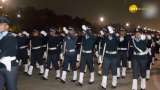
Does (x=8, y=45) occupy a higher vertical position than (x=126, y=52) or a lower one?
higher

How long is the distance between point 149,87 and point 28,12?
96430 millimetres

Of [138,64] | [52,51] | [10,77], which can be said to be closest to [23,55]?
[52,51]

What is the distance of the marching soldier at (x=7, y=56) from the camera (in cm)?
984

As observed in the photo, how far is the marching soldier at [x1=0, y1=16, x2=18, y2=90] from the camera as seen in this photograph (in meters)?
9.84

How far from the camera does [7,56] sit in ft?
32.4

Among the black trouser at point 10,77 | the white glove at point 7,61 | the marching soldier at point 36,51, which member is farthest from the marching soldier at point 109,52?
the white glove at point 7,61

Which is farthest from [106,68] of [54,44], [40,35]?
[40,35]

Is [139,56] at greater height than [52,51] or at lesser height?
greater

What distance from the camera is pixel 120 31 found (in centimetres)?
1848

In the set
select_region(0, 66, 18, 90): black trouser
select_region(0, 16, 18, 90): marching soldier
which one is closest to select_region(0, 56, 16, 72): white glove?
select_region(0, 16, 18, 90): marching soldier

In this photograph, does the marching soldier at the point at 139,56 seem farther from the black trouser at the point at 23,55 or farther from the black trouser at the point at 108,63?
the black trouser at the point at 23,55

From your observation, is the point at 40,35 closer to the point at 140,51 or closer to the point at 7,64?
the point at 140,51

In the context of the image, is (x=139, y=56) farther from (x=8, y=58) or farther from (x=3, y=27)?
(x=3, y=27)

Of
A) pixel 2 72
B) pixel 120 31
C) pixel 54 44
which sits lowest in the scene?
pixel 54 44
